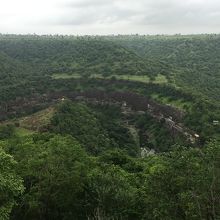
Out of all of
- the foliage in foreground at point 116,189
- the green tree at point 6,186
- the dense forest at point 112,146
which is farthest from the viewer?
the dense forest at point 112,146

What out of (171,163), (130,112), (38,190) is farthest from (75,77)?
(171,163)

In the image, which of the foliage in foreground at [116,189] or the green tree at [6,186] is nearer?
the foliage in foreground at [116,189]

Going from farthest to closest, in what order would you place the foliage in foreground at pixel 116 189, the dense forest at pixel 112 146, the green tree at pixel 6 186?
the dense forest at pixel 112 146
the green tree at pixel 6 186
the foliage in foreground at pixel 116 189

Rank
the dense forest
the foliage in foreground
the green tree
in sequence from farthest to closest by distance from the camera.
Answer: the dense forest < the green tree < the foliage in foreground

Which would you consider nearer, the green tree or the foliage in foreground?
the foliage in foreground

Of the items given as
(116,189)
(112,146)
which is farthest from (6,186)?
(112,146)

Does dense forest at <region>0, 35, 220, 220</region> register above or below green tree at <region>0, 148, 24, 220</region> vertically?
below

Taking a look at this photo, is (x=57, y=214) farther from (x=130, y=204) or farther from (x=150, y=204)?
(x=150, y=204)

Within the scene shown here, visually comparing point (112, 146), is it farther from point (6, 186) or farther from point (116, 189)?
point (6, 186)
